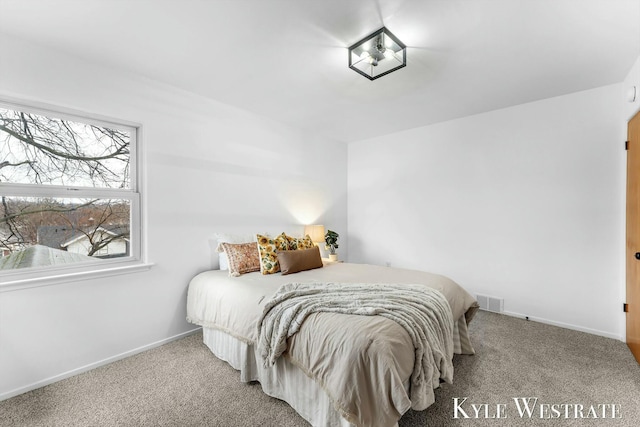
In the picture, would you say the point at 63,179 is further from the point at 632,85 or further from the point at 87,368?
the point at 632,85

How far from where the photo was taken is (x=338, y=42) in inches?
82.0

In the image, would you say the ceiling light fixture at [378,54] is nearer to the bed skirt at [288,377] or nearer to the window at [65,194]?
the window at [65,194]

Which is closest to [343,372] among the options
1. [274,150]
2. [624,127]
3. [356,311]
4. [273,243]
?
[356,311]

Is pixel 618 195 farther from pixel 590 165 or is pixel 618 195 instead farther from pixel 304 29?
pixel 304 29

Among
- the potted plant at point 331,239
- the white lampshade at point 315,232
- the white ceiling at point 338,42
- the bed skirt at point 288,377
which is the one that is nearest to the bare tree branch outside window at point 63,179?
the white ceiling at point 338,42

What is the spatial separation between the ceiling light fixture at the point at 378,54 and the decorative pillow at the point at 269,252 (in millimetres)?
1835

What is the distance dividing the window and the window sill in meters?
0.05

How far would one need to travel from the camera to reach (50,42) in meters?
2.08

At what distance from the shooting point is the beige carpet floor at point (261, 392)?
1699 mm

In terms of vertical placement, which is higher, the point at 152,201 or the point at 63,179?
the point at 63,179

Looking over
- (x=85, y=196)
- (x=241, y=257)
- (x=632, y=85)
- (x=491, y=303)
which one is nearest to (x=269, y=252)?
(x=241, y=257)

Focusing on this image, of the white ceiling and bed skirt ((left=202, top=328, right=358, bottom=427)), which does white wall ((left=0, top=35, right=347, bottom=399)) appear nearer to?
the white ceiling

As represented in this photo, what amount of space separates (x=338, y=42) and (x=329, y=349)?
2115 mm

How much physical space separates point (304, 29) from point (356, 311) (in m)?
1.94
